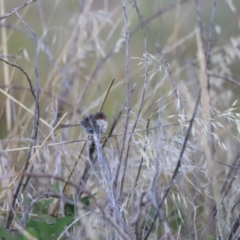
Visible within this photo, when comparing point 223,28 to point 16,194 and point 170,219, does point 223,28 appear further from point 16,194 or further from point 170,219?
point 16,194

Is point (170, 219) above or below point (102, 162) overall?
below

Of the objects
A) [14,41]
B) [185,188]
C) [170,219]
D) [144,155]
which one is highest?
[14,41]

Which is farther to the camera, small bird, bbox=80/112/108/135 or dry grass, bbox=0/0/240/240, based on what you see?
small bird, bbox=80/112/108/135

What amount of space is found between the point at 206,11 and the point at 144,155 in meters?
4.28

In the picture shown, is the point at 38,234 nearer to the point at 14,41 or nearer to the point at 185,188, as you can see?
the point at 185,188

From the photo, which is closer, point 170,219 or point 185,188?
point 185,188

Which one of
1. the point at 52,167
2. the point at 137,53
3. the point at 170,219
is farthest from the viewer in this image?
the point at 137,53

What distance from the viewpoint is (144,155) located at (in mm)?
1628

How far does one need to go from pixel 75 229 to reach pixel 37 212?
0.52 ft

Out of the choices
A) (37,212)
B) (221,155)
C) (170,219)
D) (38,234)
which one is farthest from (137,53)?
(38,234)

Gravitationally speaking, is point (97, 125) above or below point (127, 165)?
above

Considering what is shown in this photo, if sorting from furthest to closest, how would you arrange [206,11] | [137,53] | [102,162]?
[206,11] → [137,53] → [102,162]

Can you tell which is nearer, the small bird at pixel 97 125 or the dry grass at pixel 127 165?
the dry grass at pixel 127 165

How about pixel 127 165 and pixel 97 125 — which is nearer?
pixel 97 125
